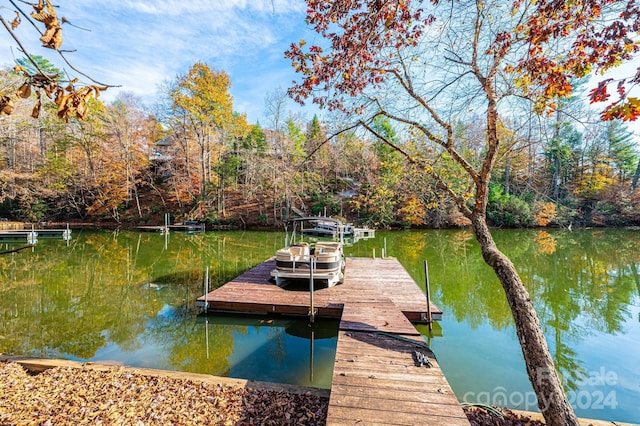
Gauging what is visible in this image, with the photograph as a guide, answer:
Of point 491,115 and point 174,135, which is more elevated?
point 174,135

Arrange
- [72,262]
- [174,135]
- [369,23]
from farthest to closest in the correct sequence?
[174,135]
[72,262]
[369,23]

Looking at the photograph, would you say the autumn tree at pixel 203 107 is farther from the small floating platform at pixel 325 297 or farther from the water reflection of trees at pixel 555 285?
the small floating platform at pixel 325 297

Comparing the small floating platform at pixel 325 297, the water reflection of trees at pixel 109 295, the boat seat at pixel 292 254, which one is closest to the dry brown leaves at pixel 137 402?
the water reflection of trees at pixel 109 295

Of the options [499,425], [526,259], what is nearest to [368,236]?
[526,259]

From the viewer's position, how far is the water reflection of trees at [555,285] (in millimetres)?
6750

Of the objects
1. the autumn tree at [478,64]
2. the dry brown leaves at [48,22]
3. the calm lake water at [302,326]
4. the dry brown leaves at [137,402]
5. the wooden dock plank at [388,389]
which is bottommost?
the calm lake water at [302,326]

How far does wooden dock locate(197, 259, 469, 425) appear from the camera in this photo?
2.59 m

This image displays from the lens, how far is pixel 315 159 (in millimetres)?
30328

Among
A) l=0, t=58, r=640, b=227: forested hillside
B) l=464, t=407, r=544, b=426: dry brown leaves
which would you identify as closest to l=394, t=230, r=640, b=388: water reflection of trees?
l=464, t=407, r=544, b=426: dry brown leaves

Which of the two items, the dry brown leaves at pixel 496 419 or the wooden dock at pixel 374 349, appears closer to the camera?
the wooden dock at pixel 374 349

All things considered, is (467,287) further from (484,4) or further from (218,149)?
(218,149)

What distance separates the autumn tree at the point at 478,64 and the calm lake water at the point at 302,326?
2110mm

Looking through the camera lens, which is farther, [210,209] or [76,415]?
[210,209]

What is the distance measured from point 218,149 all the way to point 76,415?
27.4 metres
